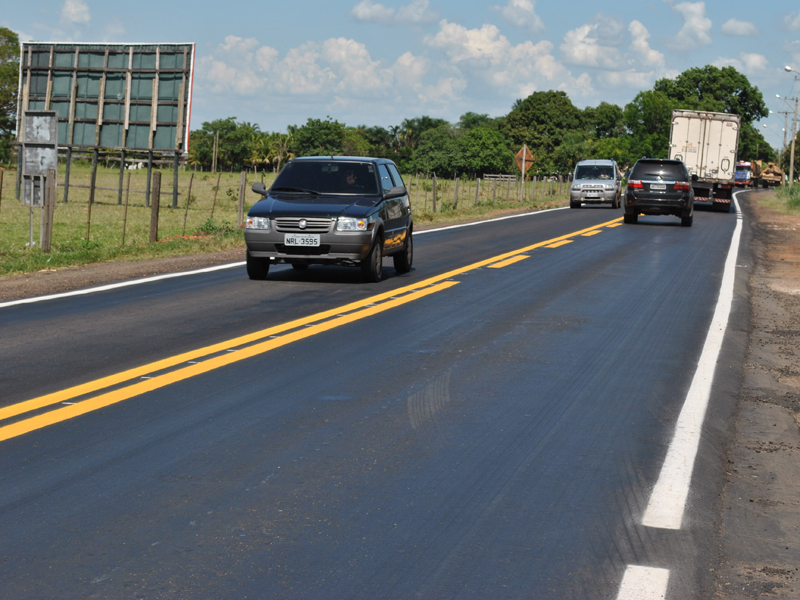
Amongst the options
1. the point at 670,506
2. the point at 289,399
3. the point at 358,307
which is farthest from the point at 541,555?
the point at 358,307

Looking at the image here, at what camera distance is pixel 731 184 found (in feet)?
129

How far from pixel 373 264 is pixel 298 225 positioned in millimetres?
1162

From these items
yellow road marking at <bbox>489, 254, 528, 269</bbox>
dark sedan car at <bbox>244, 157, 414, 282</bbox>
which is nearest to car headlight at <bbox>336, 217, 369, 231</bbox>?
dark sedan car at <bbox>244, 157, 414, 282</bbox>

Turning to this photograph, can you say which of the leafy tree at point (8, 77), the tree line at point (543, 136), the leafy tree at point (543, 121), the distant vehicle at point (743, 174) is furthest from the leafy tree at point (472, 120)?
the leafy tree at point (8, 77)

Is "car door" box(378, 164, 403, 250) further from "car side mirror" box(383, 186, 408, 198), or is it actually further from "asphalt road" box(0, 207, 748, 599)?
"asphalt road" box(0, 207, 748, 599)

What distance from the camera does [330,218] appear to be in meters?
12.8

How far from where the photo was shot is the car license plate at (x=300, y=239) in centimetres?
1288

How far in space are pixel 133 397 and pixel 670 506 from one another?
138 inches

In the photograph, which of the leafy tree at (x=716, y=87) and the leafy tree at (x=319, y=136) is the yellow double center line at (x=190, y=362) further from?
the leafy tree at (x=716, y=87)

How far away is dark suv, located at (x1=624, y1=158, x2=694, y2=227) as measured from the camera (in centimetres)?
2850

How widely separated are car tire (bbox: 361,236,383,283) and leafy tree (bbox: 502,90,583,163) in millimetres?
104974

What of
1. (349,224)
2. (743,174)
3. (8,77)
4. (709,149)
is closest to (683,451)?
(349,224)

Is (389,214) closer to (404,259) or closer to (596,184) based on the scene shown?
(404,259)

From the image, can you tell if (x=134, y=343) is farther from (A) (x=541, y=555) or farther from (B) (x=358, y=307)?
(A) (x=541, y=555)
